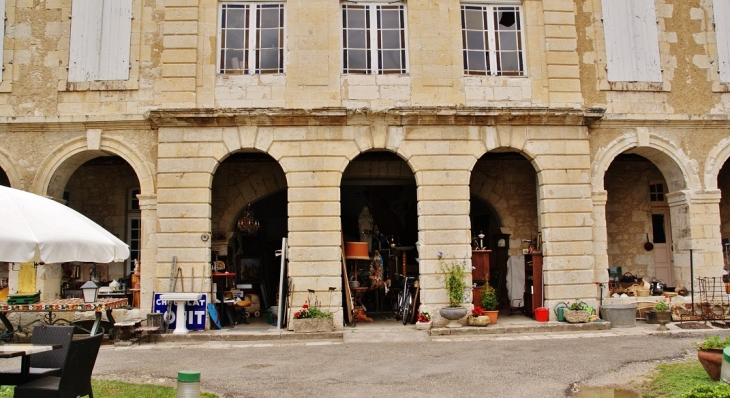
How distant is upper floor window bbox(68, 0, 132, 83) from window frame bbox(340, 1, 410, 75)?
4.16 meters

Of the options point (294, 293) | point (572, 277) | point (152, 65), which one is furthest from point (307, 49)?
point (572, 277)

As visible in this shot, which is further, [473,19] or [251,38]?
[473,19]

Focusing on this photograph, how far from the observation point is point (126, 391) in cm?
651

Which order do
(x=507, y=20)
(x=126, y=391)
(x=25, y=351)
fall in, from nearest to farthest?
(x=25, y=351)
(x=126, y=391)
(x=507, y=20)

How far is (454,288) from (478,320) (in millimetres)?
701

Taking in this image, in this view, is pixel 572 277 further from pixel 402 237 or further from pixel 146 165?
pixel 146 165

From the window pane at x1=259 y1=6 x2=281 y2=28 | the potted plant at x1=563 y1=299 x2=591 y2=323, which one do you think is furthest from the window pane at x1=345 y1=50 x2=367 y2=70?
the potted plant at x1=563 y1=299 x2=591 y2=323

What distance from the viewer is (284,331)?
1092cm

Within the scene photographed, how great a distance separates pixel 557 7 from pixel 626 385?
7940mm

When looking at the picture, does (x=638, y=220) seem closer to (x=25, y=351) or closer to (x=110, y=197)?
(x=110, y=197)

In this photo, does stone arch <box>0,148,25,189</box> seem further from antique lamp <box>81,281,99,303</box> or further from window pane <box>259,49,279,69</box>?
window pane <box>259,49,279,69</box>

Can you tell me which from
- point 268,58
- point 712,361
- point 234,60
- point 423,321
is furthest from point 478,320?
point 234,60

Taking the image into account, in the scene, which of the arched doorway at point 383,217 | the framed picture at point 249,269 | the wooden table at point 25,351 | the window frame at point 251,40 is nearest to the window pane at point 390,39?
the window frame at point 251,40

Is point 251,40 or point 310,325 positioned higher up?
point 251,40
